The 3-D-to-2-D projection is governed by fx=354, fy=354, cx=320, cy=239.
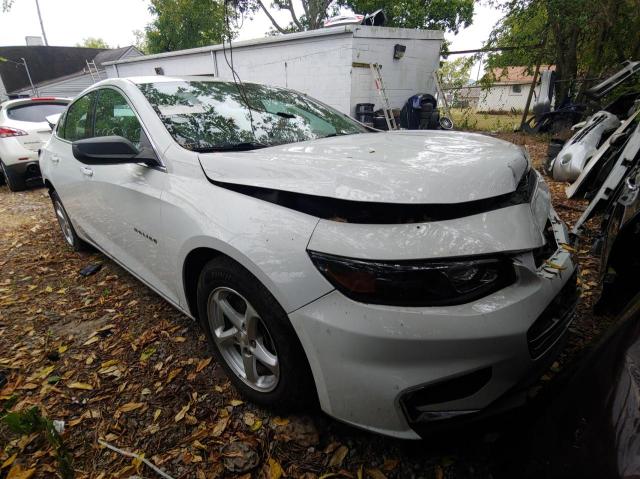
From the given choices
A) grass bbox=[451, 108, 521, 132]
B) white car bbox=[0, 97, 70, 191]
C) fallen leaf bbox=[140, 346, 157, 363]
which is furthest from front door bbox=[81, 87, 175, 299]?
grass bbox=[451, 108, 521, 132]

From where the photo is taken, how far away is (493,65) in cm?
1048

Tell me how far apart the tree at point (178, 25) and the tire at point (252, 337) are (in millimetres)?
25983

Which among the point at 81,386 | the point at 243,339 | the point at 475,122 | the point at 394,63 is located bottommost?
the point at 81,386

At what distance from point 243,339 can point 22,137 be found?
683cm

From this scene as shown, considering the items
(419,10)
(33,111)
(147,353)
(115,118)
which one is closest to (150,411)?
(147,353)

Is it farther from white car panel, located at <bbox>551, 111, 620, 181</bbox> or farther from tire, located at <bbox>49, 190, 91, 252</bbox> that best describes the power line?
tire, located at <bbox>49, 190, 91, 252</bbox>

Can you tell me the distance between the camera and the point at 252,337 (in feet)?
5.37

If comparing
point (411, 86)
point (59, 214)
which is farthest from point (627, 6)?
point (59, 214)

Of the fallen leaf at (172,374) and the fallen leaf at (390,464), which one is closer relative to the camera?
the fallen leaf at (390,464)

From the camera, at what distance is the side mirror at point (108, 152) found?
182 cm

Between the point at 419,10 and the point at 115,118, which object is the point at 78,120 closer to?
the point at 115,118

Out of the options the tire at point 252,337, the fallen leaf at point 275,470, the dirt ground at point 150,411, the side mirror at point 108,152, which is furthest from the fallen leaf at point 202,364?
the side mirror at point 108,152

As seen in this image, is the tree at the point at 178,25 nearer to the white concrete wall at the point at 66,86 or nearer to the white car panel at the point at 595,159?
the white concrete wall at the point at 66,86

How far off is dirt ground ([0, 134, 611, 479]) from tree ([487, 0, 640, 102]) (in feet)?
27.1
